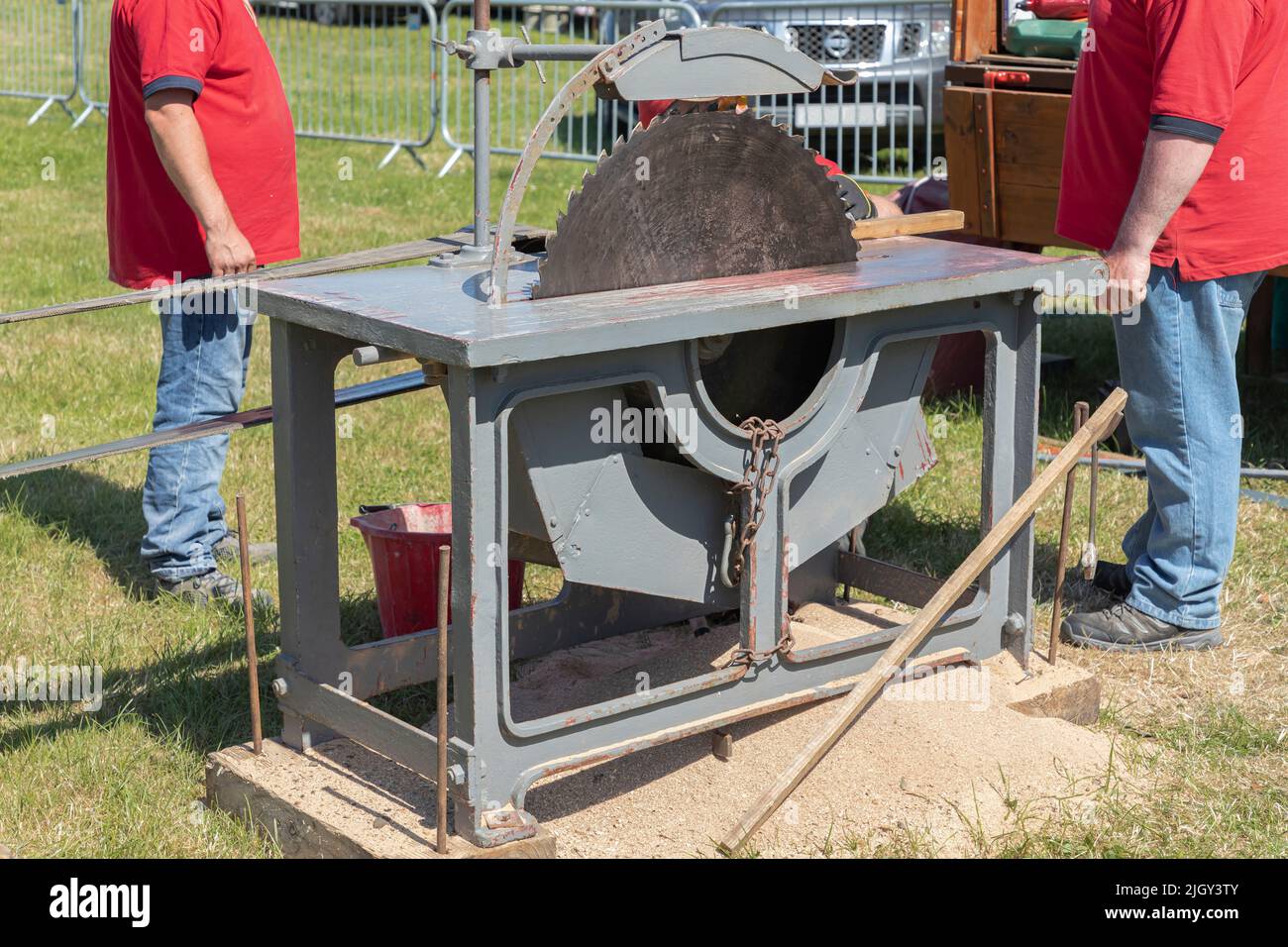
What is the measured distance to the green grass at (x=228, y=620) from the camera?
368 centimetres

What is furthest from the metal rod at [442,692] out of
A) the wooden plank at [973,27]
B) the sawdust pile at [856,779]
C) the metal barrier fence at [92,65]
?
the metal barrier fence at [92,65]

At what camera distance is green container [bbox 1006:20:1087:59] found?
623cm

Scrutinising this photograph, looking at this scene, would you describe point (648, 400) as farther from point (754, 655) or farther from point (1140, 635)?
point (1140, 635)

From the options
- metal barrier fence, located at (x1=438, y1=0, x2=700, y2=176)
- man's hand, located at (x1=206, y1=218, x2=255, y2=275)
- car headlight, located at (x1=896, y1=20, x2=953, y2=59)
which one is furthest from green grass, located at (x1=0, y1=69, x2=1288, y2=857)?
metal barrier fence, located at (x1=438, y1=0, x2=700, y2=176)

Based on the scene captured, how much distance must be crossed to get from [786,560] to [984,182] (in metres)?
3.13

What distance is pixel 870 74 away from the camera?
11516 mm

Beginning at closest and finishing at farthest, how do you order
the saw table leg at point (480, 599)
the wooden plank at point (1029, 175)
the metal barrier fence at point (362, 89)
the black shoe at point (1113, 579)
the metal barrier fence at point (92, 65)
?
1. the saw table leg at point (480, 599)
2. the black shoe at point (1113, 579)
3. the wooden plank at point (1029, 175)
4. the metal barrier fence at point (362, 89)
5. the metal barrier fence at point (92, 65)

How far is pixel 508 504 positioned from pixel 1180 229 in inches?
83.4

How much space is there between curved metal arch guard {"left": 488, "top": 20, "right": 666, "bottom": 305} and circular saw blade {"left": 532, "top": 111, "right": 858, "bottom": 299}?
105 mm

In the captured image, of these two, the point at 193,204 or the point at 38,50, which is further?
the point at 38,50

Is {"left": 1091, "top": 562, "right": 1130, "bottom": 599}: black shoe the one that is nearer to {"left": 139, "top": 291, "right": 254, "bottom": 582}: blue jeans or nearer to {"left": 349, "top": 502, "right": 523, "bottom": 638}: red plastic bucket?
{"left": 349, "top": 502, "right": 523, "bottom": 638}: red plastic bucket

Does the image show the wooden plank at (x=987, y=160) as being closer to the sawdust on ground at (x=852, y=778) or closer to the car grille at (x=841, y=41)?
the sawdust on ground at (x=852, y=778)

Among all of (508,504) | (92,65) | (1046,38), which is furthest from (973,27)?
(92,65)

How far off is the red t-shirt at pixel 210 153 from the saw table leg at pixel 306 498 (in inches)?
53.0
